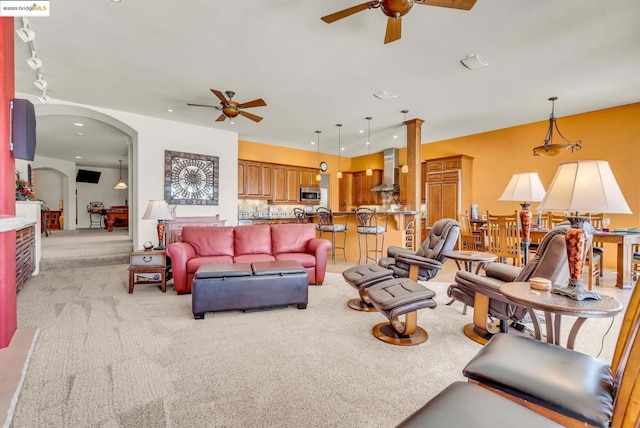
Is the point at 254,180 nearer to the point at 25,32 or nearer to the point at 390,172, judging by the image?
the point at 390,172

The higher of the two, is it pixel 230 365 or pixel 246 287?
pixel 246 287

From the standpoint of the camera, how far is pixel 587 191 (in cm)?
171

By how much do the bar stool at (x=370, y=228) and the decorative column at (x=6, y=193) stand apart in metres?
4.45

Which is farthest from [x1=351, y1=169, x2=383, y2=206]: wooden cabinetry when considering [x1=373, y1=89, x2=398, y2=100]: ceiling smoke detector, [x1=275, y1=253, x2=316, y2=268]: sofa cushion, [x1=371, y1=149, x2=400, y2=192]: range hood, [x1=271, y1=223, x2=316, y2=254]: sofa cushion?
[x1=275, y1=253, x2=316, y2=268]: sofa cushion

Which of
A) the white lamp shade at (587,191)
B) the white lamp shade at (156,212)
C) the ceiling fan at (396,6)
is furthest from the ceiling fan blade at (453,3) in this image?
the white lamp shade at (156,212)

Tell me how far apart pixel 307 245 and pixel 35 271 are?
4537 mm

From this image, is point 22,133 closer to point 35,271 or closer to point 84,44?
point 84,44

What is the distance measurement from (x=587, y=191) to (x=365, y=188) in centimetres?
803

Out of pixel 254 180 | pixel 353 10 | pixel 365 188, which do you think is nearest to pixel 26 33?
pixel 353 10

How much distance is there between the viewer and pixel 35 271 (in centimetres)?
482

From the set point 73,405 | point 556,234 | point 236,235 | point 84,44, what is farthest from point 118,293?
point 556,234

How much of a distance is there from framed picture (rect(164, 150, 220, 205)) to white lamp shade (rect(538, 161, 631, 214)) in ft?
20.8

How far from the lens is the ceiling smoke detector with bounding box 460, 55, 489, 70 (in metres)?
3.55

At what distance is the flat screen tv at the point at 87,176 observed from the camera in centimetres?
1200
